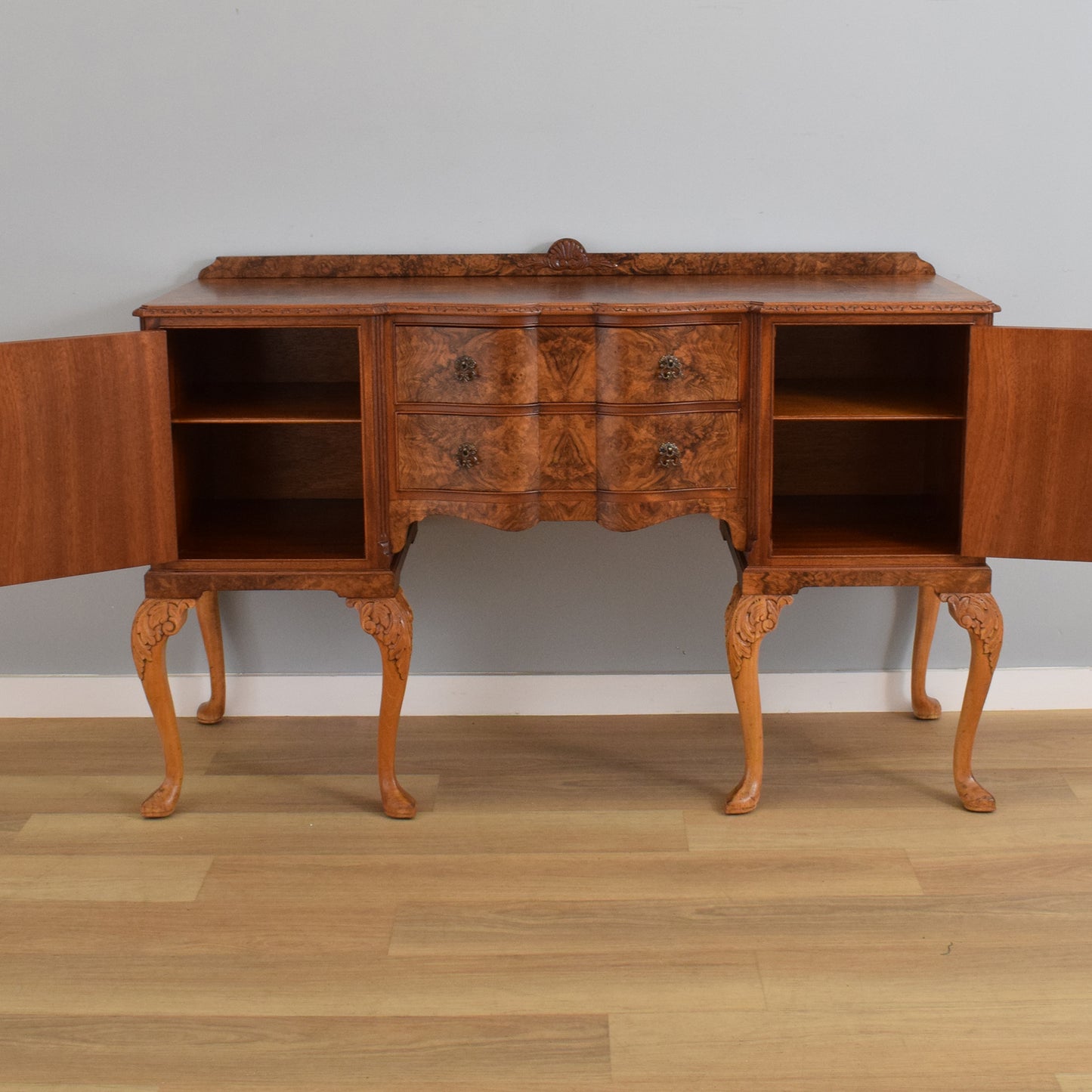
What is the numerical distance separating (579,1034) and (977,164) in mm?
1843

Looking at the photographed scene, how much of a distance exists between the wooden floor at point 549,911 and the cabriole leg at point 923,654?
0.04 meters

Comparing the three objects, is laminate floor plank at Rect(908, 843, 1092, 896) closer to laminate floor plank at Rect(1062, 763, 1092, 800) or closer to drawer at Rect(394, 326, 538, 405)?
laminate floor plank at Rect(1062, 763, 1092, 800)

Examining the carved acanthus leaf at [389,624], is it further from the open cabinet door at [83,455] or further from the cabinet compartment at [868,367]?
the cabinet compartment at [868,367]

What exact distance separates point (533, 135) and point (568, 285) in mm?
335

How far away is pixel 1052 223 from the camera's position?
262 cm

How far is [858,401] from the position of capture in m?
2.36

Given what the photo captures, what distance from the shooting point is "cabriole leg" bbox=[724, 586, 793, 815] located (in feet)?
7.73

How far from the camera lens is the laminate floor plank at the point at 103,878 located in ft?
7.06

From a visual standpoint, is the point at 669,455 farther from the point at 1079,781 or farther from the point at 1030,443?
the point at 1079,781

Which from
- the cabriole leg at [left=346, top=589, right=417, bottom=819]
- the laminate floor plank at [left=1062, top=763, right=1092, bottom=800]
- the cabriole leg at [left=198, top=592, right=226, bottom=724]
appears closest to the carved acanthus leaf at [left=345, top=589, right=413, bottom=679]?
the cabriole leg at [left=346, top=589, right=417, bottom=819]

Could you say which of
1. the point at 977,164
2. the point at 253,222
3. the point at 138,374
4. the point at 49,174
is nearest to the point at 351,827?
the point at 138,374

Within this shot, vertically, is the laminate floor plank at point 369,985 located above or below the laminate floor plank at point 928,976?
below

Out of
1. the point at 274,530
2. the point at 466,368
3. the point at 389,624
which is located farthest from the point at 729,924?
the point at 274,530

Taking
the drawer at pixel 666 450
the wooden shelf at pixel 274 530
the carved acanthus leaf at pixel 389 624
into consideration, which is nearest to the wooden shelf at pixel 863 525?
the drawer at pixel 666 450
